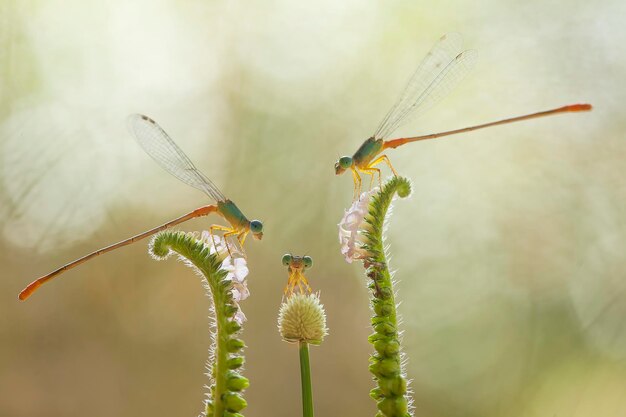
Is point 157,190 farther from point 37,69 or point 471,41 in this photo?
point 471,41

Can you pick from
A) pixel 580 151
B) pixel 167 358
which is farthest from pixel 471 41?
pixel 167 358

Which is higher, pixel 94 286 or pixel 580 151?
pixel 580 151

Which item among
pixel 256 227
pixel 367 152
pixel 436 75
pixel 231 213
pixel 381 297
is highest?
pixel 436 75

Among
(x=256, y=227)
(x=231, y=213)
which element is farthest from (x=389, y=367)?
(x=231, y=213)

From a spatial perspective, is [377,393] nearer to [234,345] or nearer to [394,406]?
[394,406]

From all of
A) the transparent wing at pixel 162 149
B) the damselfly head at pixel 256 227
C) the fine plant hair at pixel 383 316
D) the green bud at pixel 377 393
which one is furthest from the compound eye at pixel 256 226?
the green bud at pixel 377 393
